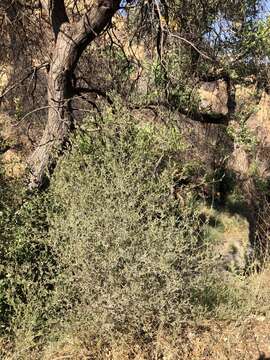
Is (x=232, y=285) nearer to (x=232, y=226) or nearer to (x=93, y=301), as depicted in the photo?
(x=93, y=301)

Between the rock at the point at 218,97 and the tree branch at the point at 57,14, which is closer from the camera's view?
the tree branch at the point at 57,14

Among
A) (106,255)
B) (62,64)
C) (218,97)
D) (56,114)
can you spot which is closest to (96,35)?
(62,64)

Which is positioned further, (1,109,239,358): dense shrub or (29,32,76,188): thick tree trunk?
(29,32,76,188): thick tree trunk

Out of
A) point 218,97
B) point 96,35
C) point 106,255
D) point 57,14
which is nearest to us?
point 106,255

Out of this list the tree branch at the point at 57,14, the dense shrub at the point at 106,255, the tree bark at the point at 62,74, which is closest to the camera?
the dense shrub at the point at 106,255

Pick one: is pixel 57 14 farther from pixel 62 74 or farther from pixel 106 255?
pixel 106 255

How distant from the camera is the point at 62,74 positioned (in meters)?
5.49

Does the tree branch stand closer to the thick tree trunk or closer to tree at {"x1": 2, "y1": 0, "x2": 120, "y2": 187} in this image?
tree at {"x1": 2, "y1": 0, "x2": 120, "y2": 187}

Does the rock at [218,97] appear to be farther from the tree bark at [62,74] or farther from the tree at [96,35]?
the tree bark at [62,74]

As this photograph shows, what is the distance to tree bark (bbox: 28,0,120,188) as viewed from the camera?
5426 millimetres

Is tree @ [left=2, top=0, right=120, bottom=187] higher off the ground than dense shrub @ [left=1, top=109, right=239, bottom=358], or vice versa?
tree @ [left=2, top=0, right=120, bottom=187]

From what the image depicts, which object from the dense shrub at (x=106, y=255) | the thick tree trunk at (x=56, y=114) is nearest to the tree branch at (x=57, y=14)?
the thick tree trunk at (x=56, y=114)

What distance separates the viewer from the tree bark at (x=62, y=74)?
5.43 m

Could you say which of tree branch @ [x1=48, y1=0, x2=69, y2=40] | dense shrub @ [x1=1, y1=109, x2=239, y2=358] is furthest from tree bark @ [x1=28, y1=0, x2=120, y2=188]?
dense shrub @ [x1=1, y1=109, x2=239, y2=358]
